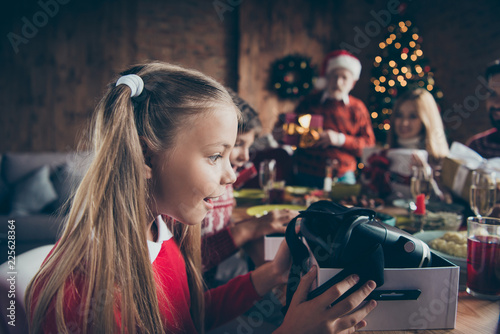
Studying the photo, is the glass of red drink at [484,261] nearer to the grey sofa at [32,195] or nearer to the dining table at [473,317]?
the dining table at [473,317]

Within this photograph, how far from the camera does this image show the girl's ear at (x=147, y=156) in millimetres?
729

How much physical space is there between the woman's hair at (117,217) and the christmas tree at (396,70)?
168 inches

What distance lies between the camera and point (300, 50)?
18.9ft

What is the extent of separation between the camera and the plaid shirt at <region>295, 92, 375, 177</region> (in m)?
3.12

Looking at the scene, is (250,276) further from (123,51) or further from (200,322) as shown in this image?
(123,51)

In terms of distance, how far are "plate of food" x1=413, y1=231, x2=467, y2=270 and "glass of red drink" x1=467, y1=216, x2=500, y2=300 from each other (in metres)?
0.06

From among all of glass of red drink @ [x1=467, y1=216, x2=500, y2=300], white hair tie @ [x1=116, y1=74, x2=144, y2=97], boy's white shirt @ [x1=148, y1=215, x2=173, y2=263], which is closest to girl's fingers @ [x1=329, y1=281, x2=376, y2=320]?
glass of red drink @ [x1=467, y1=216, x2=500, y2=300]

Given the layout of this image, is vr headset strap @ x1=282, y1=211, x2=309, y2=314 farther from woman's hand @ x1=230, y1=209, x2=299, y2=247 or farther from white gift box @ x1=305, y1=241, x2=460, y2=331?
woman's hand @ x1=230, y1=209, x2=299, y2=247

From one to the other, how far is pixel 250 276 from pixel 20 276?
550 mm

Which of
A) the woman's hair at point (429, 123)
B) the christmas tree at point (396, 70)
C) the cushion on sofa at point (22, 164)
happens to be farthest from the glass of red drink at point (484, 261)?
the christmas tree at point (396, 70)

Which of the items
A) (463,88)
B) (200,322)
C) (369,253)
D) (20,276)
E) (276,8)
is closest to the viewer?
(369,253)

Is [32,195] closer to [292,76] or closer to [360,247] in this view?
[360,247]

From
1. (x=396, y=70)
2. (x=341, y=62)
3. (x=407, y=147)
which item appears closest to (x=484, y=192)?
(x=407, y=147)

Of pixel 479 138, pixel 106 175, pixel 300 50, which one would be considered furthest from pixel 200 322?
pixel 300 50
